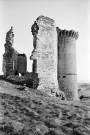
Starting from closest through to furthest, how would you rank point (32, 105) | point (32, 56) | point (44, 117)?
1. point (44, 117)
2. point (32, 105)
3. point (32, 56)

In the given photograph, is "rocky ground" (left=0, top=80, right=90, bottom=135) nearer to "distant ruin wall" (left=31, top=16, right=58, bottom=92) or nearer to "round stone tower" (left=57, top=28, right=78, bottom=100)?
"distant ruin wall" (left=31, top=16, right=58, bottom=92)

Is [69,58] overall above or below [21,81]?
above

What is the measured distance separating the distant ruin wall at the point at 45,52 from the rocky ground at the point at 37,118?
13.1ft

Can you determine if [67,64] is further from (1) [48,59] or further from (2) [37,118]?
(2) [37,118]

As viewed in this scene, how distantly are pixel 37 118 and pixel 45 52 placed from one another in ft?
24.4

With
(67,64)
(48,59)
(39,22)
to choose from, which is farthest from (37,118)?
(67,64)

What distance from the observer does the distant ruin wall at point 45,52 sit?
13828 millimetres

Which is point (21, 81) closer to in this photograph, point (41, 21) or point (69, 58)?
point (41, 21)

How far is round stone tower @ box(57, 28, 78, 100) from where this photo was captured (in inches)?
758

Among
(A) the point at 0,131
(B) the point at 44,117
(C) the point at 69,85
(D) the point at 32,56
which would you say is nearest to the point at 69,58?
(C) the point at 69,85

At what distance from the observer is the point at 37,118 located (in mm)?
7879

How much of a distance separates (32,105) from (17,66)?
9.61m

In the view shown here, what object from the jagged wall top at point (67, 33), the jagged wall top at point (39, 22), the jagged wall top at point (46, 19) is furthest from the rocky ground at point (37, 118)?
the jagged wall top at point (67, 33)

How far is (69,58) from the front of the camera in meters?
19.7
